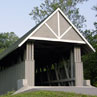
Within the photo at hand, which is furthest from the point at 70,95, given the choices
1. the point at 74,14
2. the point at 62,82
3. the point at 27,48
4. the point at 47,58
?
the point at 74,14

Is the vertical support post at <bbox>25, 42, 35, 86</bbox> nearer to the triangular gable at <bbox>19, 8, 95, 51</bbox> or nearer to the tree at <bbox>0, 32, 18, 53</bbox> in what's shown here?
the triangular gable at <bbox>19, 8, 95, 51</bbox>

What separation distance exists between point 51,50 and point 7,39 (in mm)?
44488

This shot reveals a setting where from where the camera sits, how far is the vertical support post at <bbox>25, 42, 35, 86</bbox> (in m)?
16.5

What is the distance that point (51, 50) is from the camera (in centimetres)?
2227

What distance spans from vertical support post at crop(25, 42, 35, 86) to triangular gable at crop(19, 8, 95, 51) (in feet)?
2.95

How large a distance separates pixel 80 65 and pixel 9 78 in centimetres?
583

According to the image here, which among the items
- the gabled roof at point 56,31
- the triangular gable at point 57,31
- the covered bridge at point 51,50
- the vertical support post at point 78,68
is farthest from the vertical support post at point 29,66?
the vertical support post at point 78,68

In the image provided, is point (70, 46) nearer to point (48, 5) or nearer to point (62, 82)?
point (62, 82)

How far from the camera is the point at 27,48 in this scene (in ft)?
56.4

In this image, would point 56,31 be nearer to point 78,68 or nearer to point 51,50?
point 78,68

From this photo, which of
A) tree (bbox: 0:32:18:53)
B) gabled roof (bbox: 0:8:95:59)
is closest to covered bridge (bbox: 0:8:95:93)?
gabled roof (bbox: 0:8:95:59)

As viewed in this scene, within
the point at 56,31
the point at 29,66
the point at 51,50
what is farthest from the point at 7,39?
the point at 29,66

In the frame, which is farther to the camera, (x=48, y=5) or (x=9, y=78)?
(x=48, y=5)

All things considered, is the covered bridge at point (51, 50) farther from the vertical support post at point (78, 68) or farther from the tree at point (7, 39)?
the tree at point (7, 39)
